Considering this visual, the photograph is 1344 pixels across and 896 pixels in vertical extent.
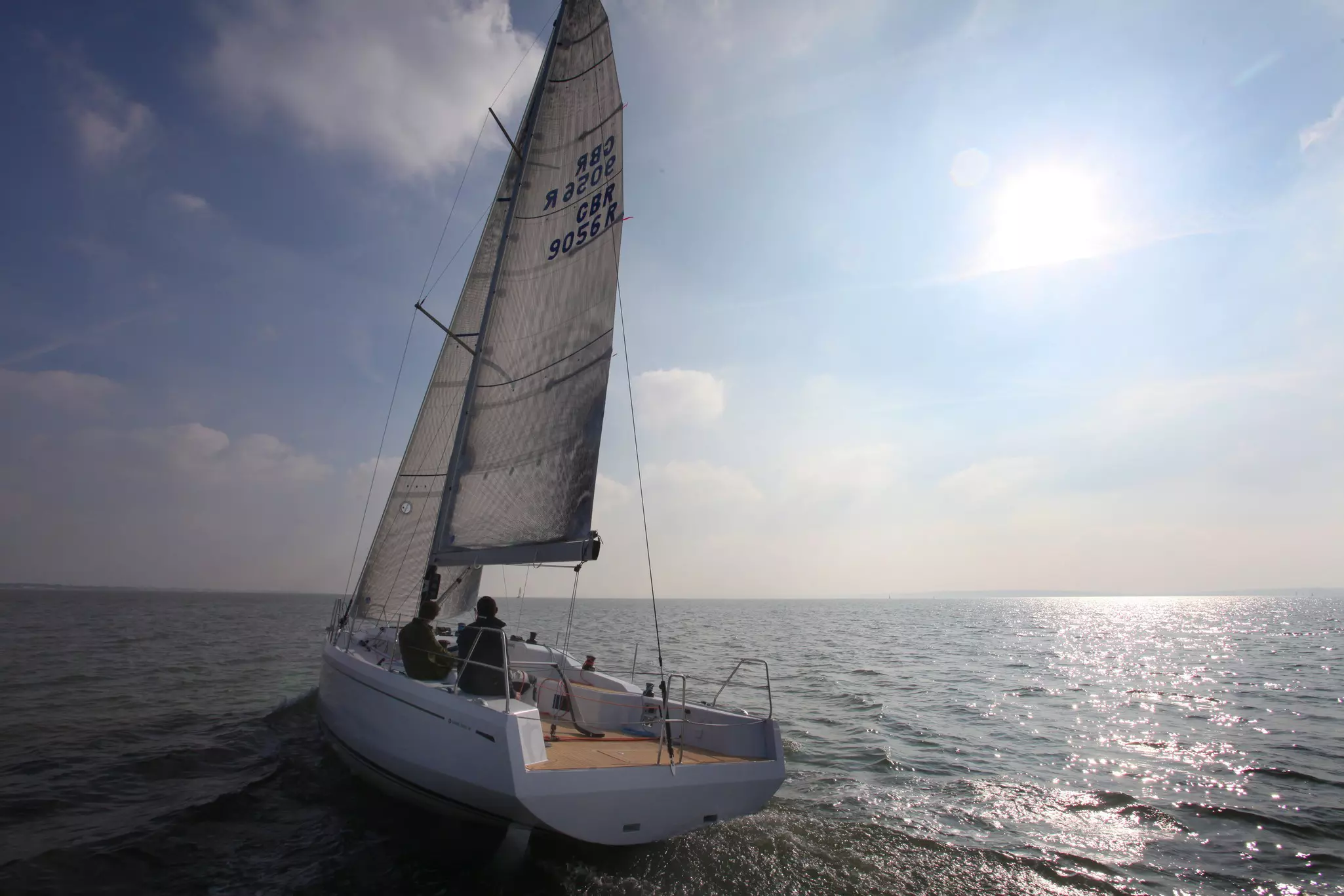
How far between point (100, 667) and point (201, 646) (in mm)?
7337

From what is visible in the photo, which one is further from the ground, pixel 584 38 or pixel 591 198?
pixel 584 38

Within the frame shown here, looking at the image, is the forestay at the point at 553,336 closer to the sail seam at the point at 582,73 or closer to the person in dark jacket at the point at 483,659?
the sail seam at the point at 582,73

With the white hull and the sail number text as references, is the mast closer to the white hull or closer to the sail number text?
the sail number text

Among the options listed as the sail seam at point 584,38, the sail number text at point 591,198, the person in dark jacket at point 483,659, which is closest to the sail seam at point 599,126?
the sail number text at point 591,198

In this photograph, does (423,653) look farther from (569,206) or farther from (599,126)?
(599,126)

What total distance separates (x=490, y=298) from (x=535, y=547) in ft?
13.7

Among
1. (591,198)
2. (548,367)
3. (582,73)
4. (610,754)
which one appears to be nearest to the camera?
(610,754)

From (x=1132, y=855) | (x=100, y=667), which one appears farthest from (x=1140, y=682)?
(x=100, y=667)

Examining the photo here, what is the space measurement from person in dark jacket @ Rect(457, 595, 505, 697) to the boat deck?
84cm

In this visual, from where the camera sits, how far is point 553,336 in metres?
9.52

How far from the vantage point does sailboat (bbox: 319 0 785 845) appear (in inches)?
208

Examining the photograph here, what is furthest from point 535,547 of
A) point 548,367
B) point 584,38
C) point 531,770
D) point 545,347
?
point 584,38

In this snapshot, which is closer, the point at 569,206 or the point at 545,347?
the point at 545,347

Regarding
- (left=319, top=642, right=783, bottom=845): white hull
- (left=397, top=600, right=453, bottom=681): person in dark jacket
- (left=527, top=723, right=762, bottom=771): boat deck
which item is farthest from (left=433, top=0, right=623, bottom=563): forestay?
(left=319, top=642, right=783, bottom=845): white hull
